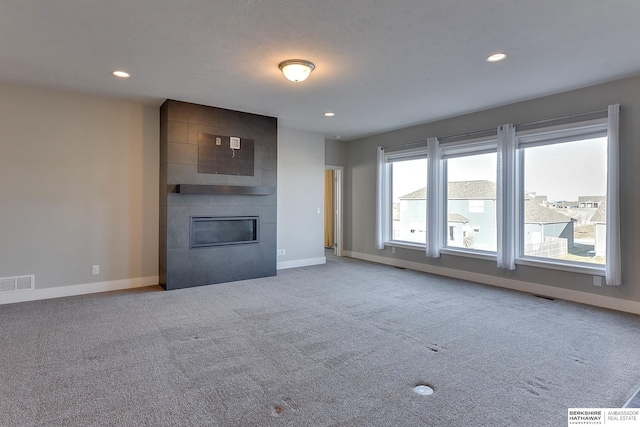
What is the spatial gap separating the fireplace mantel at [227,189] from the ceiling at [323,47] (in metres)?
1.26

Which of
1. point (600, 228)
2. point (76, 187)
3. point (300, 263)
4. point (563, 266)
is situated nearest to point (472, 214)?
point (563, 266)

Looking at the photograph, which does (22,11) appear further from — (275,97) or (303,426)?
(303,426)

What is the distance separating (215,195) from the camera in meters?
5.34

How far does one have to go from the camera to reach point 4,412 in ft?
6.68

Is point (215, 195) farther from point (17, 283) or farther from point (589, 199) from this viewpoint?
point (589, 199)

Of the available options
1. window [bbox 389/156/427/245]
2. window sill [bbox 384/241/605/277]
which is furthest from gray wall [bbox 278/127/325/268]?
window sill [bbox 384/241/605/277]

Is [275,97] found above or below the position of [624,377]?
above

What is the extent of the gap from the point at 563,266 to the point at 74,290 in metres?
6.67

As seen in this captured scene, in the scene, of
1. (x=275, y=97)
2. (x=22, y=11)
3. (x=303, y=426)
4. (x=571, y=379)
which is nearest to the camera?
(x=303, y=426)

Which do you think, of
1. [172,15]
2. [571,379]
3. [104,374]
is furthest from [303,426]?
[172,15]

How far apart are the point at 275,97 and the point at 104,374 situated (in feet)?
12.4

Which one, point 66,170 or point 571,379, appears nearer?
point 571,379

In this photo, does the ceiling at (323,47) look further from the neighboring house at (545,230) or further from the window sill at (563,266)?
the window sill at (563,266)

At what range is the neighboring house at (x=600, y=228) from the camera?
424 centimetres
